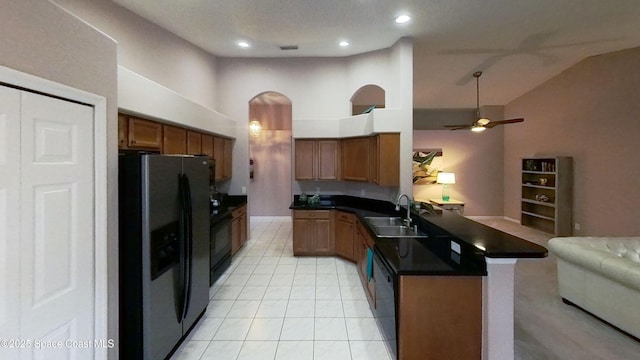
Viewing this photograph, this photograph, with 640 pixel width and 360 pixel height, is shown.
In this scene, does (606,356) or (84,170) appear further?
(606,356)

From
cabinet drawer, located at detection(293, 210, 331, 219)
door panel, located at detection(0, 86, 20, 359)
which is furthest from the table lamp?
door panel, located at detection(0, 86, 20, 359)

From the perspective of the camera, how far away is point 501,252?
75.8 inches

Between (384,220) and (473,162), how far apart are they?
5491 mm

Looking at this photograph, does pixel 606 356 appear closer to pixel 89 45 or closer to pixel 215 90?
pixel 89 45

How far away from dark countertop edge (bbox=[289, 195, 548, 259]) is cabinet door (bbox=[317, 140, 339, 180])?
0.45m

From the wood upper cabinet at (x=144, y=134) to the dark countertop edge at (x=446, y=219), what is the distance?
92.6 inches

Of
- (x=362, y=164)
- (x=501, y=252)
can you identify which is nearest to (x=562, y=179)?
(x=362, y=164)

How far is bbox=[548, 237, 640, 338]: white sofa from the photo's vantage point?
8.23ft

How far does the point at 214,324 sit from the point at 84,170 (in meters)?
1.93

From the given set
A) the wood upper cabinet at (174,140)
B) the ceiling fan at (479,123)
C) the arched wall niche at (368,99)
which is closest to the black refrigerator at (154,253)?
the wood upper cabinet at (174,140)

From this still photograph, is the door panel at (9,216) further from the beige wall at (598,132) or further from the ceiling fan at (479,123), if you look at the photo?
the beige wall at (598,132)

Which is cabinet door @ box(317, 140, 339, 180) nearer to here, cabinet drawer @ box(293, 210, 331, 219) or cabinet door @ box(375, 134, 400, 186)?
cabinet drawer @ box(293, 210, 331, 219)

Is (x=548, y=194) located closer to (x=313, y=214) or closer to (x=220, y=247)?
(x=313, y=214)

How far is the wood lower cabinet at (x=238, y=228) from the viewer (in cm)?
451
